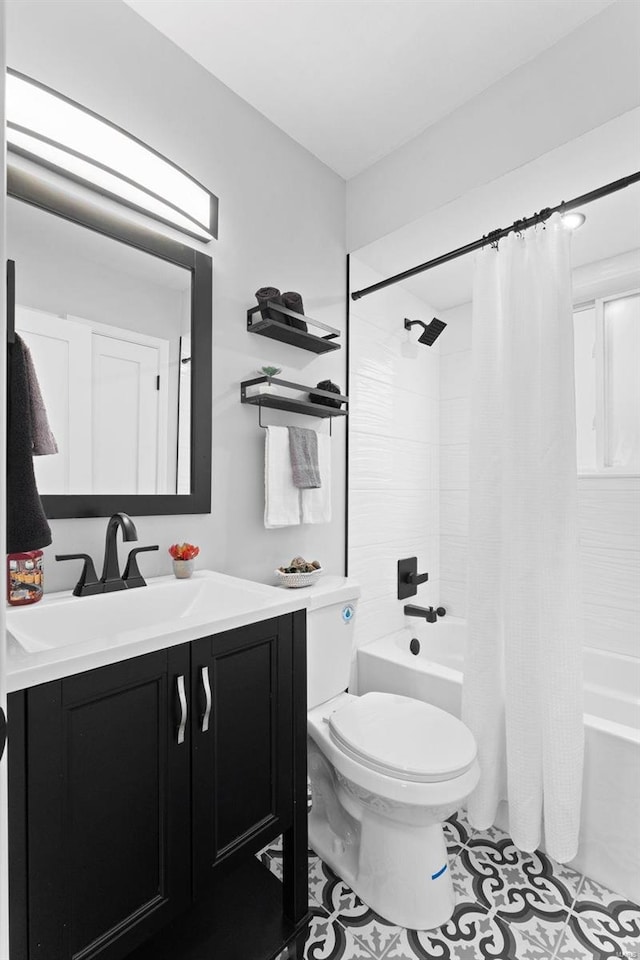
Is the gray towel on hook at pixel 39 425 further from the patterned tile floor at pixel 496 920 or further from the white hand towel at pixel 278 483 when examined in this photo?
the patterned tile floor at pixel 496 920

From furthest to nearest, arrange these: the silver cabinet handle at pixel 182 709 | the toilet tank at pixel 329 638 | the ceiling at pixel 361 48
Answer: the toilet tank at pixel 329 638 → the ceiling at pixel 361 48 → the silver cabinet handle at pixel 182 709

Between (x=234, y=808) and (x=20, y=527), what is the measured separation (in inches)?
30.9

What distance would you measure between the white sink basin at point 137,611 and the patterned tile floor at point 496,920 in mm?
921

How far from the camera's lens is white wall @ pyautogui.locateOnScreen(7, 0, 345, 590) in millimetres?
1341

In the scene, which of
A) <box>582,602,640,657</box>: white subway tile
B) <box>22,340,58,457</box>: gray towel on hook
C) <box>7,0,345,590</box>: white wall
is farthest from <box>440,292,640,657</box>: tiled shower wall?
<box>22,340,58,457</box>: gray towel on hook

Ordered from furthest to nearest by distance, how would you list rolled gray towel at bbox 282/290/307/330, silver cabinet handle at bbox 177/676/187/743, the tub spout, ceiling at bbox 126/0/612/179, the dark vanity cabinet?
the tub spout → rolled gray towel at bbox 282/290/307/330 → ceiling at bbox 126/0/612/179 → silver cabinet handle at bbox 177/676/187/743 → the dark vanity cabinet

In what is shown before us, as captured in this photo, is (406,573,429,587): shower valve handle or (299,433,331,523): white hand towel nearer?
(299,433,331,523): white hand towel

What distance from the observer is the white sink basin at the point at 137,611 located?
1.05 meters

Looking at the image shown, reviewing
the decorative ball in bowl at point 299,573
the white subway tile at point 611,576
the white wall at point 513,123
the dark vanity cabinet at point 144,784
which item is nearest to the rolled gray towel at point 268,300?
the white wall at point 513,123

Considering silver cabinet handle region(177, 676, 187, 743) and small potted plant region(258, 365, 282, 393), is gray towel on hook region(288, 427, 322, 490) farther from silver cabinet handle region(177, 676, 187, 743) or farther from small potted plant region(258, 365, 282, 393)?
silver cabinet handle region(177, 676, 187, 743)

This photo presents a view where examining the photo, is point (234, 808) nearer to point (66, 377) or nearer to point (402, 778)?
point (402, 778)

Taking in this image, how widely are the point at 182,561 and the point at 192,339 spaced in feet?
2.36

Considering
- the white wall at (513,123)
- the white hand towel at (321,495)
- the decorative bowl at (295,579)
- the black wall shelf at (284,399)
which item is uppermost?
the white wall at (513,123)

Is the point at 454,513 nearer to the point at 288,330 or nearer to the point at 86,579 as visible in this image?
the point at 288,330
